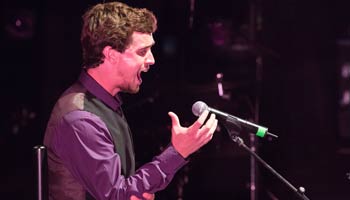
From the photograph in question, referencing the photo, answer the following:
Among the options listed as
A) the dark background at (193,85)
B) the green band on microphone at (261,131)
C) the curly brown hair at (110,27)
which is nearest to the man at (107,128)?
the curly brown hair at (110,27)

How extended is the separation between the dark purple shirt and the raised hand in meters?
0.03

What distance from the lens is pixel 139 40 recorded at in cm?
226

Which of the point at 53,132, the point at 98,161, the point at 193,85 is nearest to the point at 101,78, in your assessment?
the point at 53,132

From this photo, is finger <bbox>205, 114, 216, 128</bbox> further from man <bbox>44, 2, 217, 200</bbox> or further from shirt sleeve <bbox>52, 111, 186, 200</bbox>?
shirt sleeve <bbox>52, 111, 186, 200</bbox>

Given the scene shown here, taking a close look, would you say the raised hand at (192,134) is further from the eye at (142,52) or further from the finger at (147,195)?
the eye at (142,52)

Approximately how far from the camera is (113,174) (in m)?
2.00

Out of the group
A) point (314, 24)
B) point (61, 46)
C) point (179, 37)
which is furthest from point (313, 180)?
point (61, 46)

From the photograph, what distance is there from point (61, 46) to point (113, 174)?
89.4 inches

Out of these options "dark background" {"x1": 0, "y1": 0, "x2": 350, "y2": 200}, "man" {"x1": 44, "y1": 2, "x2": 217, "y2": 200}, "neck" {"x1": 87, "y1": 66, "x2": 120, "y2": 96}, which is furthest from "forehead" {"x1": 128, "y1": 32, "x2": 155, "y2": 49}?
"dark background" {"x1": 0, "y1": 0, "x2": 350, "y2": 200}

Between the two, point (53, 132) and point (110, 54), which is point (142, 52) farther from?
point (53, 132)

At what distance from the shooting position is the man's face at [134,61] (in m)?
2.24

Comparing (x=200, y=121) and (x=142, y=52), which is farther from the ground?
(x=142, y=52)

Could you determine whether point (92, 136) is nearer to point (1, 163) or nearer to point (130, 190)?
point (130, 190)

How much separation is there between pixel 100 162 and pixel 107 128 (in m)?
0.21
